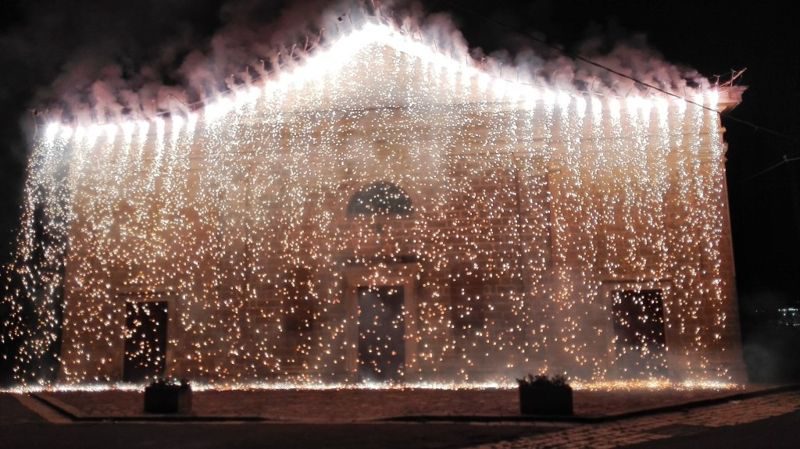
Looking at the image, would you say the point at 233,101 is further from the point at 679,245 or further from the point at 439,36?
the point at 679,245

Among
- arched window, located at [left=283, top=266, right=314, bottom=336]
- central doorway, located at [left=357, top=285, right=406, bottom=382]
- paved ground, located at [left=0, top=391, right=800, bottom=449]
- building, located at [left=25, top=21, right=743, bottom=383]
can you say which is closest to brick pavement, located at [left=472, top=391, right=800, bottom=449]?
paved ground, located at [left=0, top=391, right=800, bottom=449]

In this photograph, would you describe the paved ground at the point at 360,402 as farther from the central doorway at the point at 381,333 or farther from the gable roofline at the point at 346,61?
the gable roofline at the point at 346,61

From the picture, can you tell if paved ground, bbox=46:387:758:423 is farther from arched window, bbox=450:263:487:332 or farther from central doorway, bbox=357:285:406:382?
arched window, bbox=450:263:487:332

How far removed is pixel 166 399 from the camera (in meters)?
10.8

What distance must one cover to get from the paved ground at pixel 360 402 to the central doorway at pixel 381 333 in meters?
1.03

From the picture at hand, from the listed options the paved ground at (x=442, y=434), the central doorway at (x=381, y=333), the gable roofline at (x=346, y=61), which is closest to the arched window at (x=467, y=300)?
the central doorway at (x=381, y=333)

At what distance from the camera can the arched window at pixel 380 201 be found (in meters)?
14.6

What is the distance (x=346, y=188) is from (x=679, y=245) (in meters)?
6.97

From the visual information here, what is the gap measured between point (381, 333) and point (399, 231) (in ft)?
7.22

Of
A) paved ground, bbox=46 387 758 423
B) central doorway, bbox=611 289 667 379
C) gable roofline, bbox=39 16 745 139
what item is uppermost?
gable roofline, bbox=39 16 745 139

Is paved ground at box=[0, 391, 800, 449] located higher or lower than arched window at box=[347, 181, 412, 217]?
lower

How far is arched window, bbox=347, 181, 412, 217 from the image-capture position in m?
14.6

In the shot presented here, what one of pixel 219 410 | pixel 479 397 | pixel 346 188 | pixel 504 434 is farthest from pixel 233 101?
pixel 504 434

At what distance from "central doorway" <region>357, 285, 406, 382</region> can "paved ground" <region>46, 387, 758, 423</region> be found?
1030 millimetres
